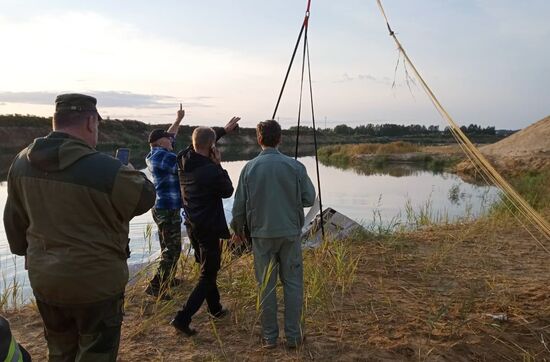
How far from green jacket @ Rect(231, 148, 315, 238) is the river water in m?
2.32

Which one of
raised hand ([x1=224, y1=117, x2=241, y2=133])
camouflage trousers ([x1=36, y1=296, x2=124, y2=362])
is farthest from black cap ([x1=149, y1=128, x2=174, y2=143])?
camouflage trousers ([x1=36, y1=296, x2=124, y2=362])

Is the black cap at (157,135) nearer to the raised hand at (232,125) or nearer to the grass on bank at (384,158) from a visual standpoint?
the raised hand at (232,125)

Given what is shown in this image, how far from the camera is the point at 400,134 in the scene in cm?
8062

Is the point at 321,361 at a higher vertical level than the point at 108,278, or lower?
lower

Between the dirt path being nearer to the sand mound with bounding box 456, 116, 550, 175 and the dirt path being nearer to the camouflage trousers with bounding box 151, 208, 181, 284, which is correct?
the camouflage trousers with bounding box 151, 208, 181, 284

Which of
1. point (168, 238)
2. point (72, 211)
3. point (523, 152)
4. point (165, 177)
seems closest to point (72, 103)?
point (72, 211)

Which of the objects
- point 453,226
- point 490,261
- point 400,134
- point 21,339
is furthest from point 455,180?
point 400,134

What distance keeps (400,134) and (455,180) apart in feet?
196

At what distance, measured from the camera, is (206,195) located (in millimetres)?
3791

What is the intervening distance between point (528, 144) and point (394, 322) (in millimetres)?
22989

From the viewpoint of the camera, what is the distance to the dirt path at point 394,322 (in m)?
3.62

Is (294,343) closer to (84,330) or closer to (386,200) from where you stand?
(84,330)

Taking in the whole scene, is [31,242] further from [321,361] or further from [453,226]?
[453,226]

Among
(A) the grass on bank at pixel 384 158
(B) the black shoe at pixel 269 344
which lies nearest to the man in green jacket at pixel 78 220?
(B) the black shoe at pixel 269 344
